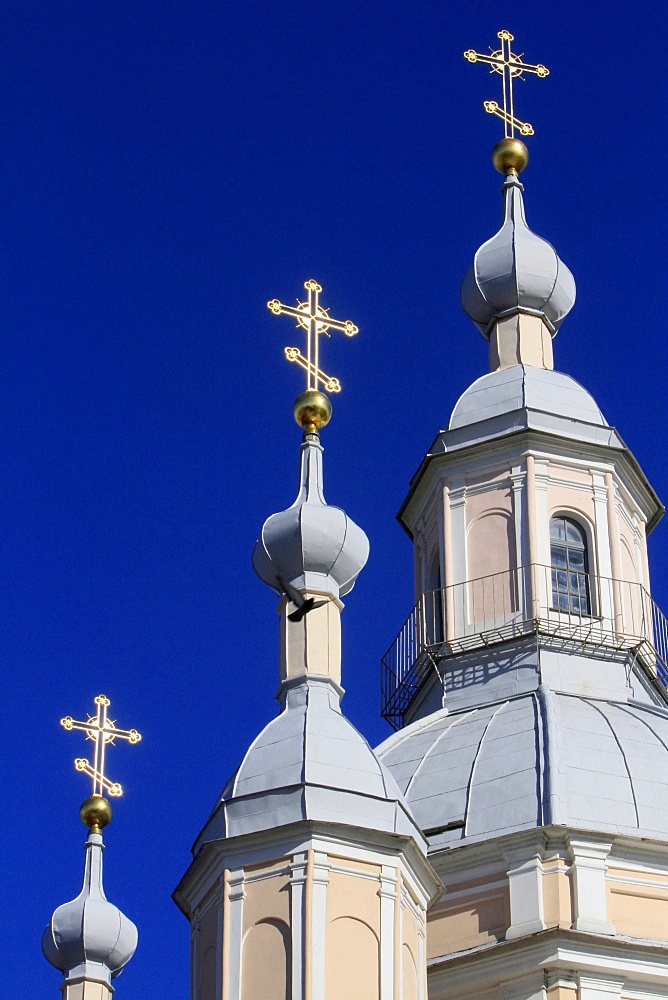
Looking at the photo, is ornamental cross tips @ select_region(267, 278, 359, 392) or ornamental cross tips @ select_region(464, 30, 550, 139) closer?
ornamental cross tips @ select_region(267, 278, 359, 392)

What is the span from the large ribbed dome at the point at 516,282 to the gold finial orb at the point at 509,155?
1.27m

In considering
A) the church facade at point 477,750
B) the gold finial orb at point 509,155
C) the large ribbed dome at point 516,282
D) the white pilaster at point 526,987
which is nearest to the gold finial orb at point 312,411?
the church facade at point 477,750

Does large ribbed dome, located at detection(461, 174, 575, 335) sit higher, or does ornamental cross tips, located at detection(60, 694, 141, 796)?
large ribbed dome, located at detection(461, 174, 575, 335)

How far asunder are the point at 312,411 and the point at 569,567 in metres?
5.21

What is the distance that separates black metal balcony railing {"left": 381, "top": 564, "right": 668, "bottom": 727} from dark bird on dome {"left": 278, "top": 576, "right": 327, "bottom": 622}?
17.1 feet

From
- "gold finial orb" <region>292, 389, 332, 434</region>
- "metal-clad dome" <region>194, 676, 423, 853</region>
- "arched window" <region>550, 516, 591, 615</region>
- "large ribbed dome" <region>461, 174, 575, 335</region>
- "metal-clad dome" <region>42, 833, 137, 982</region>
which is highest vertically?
"large ribbed dome" <region>461, 174, 575, 335</region>

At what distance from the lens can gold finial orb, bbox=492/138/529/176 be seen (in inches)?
1307

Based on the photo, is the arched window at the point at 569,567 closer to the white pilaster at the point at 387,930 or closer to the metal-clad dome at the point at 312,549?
the metal-clad dome at the point at 312,549

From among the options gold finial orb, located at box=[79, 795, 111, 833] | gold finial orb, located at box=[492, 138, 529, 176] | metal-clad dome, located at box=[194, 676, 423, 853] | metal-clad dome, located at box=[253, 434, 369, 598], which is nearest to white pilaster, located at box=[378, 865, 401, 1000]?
metal-clad dome, located at box=[194, 676, 423, 853]

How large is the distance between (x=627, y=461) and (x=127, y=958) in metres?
7.27

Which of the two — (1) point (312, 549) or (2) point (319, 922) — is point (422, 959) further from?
(1) point (312, 549)

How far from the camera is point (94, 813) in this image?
27.4 m

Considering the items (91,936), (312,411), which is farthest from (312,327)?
(91,936)

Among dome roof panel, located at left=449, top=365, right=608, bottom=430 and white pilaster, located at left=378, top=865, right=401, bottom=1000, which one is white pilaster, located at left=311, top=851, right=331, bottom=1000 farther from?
dome roof panel, located at left=449, top=365, right=608, bottom=430
